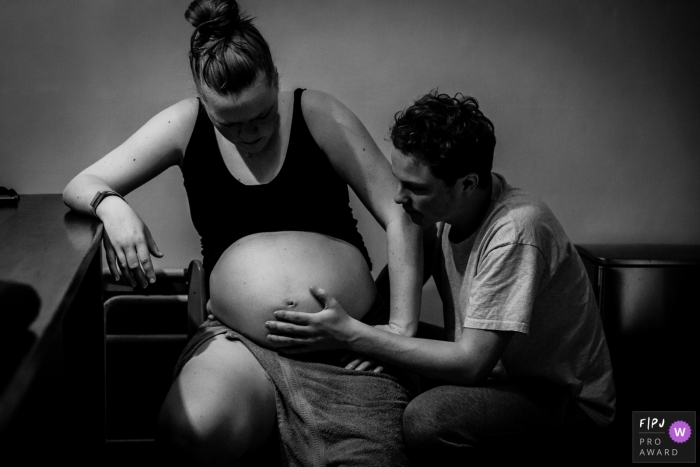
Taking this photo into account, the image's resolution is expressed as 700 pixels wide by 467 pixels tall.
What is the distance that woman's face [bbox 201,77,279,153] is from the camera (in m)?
1.41

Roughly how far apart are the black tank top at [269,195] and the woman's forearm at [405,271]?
13 centimetres

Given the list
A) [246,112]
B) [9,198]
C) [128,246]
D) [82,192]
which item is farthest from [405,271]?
[9,198]

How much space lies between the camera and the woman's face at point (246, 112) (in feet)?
4.62

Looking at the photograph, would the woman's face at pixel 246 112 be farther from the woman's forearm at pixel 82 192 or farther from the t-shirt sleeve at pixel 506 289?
the t-shirt sleeve at pixel 506 289

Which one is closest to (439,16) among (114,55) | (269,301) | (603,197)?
(603,197)

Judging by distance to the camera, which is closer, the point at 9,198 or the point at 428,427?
the point at 428,427

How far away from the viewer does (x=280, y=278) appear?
1.45m

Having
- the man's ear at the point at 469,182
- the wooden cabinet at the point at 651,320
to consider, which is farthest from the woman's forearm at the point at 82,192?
the wooden cabinet at the point at 651,320

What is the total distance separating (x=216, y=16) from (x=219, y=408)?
2.61 ft

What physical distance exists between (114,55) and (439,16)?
105 cm

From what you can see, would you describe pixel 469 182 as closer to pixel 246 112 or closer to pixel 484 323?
pixel 484 323

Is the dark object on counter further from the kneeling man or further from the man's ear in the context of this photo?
the man's ear

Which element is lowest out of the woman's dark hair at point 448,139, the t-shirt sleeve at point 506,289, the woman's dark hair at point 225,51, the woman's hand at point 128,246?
the t-shirt sleeve at point 506,289

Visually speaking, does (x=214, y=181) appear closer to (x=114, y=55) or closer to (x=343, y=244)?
(x=343, y=244)
